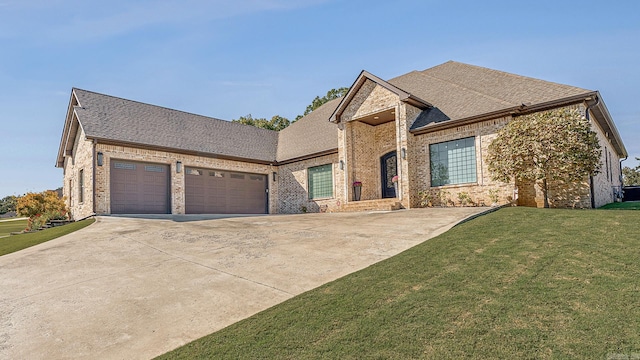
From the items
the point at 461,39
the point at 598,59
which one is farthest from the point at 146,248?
the point at 598,59

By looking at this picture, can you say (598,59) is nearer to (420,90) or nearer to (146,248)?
(420,90)

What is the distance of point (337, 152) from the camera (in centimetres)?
1858

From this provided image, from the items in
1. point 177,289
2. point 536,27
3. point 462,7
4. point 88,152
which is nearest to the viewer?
point 177,289

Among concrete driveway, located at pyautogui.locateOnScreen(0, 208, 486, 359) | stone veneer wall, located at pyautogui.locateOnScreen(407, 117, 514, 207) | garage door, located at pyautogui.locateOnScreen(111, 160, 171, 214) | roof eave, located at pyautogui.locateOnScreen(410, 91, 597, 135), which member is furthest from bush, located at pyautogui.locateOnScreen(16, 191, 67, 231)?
roof eave, located at pyautogui.locateOnScreen(410, 91, 597, 135)

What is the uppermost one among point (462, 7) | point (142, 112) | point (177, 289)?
point (462, 7)

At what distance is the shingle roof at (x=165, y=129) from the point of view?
1683 centimetres

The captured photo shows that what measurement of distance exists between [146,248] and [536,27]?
14171mm

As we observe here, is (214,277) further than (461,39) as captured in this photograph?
No

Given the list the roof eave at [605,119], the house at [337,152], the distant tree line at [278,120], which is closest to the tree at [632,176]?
the house at [337,152]

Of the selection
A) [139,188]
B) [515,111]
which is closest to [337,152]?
[515,111]

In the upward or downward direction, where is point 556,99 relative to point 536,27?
downward

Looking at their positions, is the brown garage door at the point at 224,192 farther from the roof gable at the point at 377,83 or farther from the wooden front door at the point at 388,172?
the wooden front door at the point at 388,172

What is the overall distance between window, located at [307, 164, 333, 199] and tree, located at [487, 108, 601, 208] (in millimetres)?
8564

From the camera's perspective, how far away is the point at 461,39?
14078 mm
